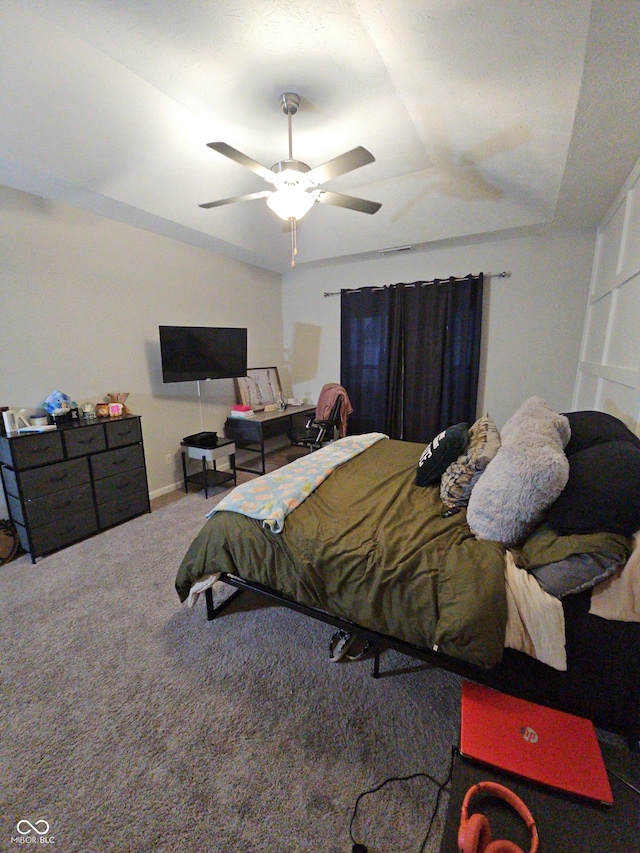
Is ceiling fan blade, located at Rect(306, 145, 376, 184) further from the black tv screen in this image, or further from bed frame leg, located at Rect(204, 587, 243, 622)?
bed frame leg, located at Rect(204, 587, 243, 622)

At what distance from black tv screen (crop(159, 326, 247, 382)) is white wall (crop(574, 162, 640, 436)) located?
3.28m

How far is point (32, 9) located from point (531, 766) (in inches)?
138

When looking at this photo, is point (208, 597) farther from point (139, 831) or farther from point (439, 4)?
point (439, 4)

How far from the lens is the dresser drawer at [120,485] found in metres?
2.79

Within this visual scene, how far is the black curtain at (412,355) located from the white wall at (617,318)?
40.5 inches

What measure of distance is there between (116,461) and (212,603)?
159cm

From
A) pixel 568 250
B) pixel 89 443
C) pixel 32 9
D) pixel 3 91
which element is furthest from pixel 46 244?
pixel 568 250

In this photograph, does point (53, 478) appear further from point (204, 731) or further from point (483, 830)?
point (483, 830)

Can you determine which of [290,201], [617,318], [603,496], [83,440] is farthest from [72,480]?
[617,318]

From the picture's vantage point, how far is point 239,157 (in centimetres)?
193

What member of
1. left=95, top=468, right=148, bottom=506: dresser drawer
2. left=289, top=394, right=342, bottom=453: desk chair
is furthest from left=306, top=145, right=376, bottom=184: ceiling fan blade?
left=95, top=468, right=148, bottom=506: dresser drawer

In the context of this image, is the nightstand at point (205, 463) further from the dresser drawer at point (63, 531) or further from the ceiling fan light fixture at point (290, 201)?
the ceiling fan light fixture at point (290, 201)

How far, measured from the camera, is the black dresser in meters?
2.36

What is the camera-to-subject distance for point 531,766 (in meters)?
0.92
